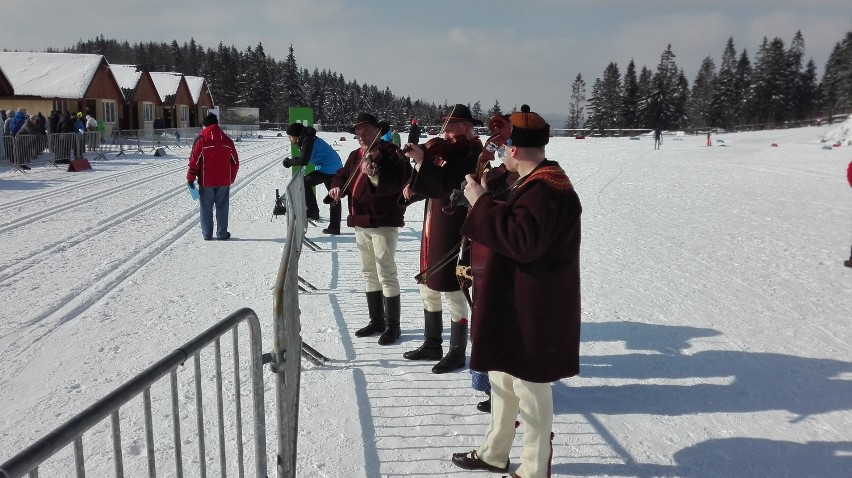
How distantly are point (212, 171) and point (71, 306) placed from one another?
3.97m

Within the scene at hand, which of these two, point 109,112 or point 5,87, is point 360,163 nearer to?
point 5,87

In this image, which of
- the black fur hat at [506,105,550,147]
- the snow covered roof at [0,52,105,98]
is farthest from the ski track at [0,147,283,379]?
the snow covered roof at [0,52,105,98]

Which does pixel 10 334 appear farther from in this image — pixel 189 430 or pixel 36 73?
pixel 36 73

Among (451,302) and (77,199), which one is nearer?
(451,302)

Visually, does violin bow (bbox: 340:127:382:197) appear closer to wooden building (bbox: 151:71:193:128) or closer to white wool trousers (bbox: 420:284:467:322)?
white wool trousers (bbox: 420:284:467:322)

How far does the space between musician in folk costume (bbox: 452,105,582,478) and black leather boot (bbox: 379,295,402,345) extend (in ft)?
7.63

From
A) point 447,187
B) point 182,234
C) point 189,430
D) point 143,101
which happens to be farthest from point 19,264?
point 143,101

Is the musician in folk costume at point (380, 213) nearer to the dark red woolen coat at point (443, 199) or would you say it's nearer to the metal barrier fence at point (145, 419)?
the dark red woolen coat at point (443, 199)

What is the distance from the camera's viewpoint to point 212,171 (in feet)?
31.7

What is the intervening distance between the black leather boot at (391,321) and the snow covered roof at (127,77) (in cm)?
4218

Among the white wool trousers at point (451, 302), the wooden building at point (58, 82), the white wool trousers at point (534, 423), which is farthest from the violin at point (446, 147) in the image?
the wooden building at point (58, 82)

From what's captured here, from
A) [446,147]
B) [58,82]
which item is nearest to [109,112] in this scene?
[58,82]

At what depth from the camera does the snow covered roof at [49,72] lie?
109 ft

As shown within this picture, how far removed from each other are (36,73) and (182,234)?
31713 millimetres
